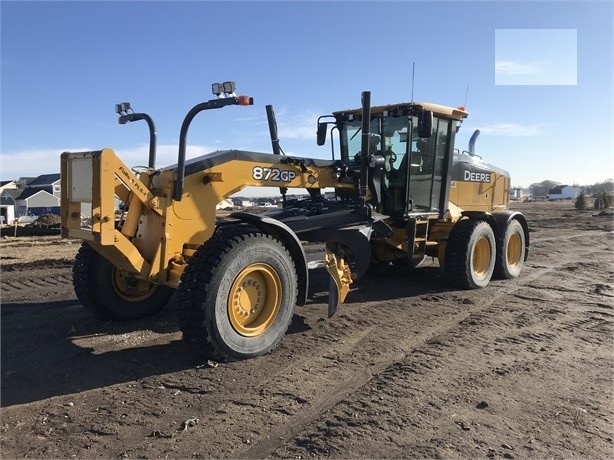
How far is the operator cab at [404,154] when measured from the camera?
7.34 m

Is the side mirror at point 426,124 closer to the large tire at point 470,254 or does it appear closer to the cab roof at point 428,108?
the cab roof at point 428,108

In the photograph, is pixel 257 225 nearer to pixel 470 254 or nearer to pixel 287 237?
pixel 287 237

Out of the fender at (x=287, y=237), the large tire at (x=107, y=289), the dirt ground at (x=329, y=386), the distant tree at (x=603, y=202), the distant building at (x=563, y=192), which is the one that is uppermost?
the distant building at (x=563, y=192)

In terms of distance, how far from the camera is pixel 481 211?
9.17 m

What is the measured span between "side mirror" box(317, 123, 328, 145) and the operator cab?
0.03 metres

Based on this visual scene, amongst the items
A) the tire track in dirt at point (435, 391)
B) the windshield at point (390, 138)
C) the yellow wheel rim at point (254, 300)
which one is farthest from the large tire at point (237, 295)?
the windshield at point (390, 138)

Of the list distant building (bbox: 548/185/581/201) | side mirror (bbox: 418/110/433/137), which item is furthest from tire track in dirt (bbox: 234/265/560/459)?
distant building (bbox: 548/185/581/201)

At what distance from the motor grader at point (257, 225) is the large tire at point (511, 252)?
39 cm

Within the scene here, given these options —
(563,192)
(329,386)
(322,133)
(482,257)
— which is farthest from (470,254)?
(563,192)

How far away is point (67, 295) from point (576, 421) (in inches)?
250

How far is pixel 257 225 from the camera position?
5168 millimetres

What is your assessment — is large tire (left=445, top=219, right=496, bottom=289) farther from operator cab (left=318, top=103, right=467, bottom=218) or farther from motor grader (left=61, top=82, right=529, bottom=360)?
operator cab (left=318, top=103, right=467, bottom=218)

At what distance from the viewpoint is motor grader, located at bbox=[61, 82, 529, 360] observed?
449 centimetres

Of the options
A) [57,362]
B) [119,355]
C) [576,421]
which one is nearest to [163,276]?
[119,355]
